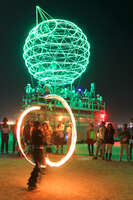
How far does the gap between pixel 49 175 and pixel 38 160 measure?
214cm

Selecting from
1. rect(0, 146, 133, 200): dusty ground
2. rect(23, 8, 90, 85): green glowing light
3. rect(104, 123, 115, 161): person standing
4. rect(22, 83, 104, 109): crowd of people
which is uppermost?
rect(23, 8, 90, 85): green glowing light

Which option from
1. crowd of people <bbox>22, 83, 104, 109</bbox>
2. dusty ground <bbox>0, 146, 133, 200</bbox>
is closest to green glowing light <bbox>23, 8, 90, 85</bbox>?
crowd of people <bbox>22, 83, 104, 109</bbox>

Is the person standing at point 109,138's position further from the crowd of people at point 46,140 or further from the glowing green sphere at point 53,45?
the glowing green sphere at point 53,45

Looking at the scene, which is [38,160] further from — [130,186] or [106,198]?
[130,186]

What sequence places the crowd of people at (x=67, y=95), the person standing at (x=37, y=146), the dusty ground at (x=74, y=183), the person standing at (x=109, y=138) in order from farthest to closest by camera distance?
the crowd of people at (x=67, y=95) → the person standing at (x=109, y=138) → the person standing at (x=37, y=146) → the dusty ground at (x=74, y=183)

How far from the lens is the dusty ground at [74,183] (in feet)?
19.8

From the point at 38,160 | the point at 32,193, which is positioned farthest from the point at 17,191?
the point at 38,160

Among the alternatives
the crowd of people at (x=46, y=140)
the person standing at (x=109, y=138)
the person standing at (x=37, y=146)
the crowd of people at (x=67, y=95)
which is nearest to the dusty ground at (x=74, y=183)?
the crowd of people at (x=46, y=140)

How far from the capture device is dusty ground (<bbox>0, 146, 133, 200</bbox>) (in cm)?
604

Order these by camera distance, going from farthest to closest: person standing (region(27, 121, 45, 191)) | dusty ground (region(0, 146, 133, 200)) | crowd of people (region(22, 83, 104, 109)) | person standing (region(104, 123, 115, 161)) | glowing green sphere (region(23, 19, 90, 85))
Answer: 1. crowd of people (region(22, 83, 104, 109))
2. glowing green sphere (region(23, 19, 90, 85))
3. person standing (region(104, 123, 115, 161))
4. person standing (region(27, 121, 45, 191))
5. dusty ground (region(0, 146, 133, 200))

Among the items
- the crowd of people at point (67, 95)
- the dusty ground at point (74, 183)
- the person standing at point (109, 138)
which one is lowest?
the dusty ground at point (74, 183)

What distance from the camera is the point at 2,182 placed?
7242mm

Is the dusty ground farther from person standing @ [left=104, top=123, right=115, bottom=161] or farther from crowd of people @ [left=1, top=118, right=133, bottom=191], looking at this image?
person standing @ [left=104, top=123, right=115, bottom=161]

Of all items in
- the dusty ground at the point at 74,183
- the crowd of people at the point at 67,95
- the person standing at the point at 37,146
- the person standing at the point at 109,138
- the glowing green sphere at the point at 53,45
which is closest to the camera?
the dusty ground at the point at 74,183
